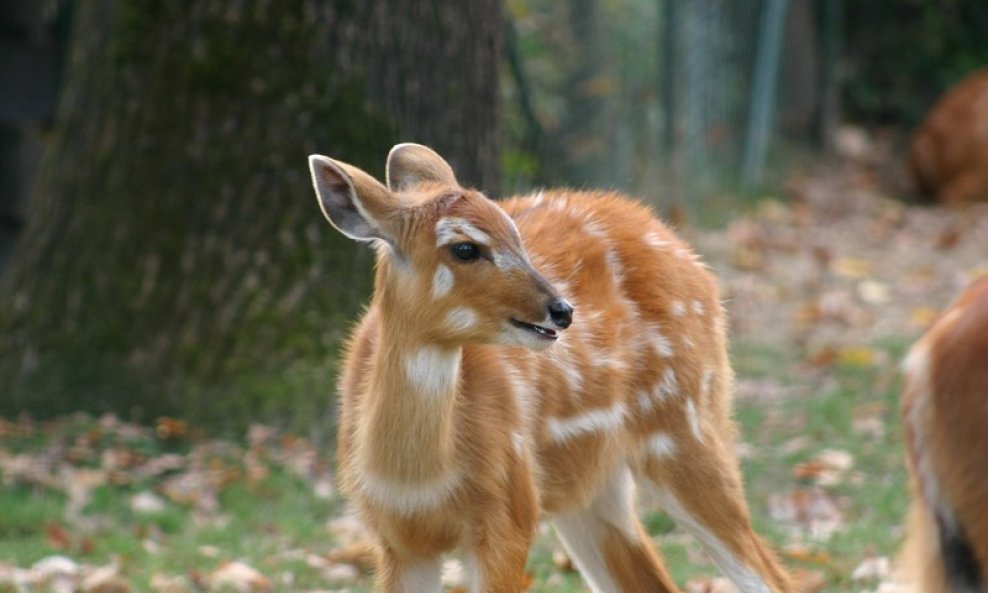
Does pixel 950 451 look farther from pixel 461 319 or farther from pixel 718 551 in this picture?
pixel 718 551

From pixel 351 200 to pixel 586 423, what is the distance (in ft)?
3.57

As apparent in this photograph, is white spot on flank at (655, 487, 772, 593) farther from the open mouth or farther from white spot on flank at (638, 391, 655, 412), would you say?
the open mouth

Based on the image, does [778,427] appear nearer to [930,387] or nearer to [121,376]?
[121,376]

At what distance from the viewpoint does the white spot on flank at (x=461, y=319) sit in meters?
4.36

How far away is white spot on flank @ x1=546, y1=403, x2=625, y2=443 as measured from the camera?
4.91 meters

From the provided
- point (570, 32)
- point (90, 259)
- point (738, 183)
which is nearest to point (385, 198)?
point (90, 259)

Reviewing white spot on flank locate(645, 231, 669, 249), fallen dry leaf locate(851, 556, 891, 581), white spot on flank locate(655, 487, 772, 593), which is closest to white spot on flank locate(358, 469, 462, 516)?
white spot on flank locate(655, 487, 772, 593)

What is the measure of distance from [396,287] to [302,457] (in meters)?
2.83

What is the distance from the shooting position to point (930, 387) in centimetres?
375

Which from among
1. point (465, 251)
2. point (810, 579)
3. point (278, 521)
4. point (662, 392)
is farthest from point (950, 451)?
point (278, 521)

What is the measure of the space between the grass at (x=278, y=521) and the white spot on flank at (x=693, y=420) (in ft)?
3.04

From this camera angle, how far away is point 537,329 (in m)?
4.31

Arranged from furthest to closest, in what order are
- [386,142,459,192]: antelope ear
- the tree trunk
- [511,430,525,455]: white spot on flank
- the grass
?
the tree trunk → the grass → [386,142,459,192]: antelope ear → [511,430,525,455]: white spot on flank

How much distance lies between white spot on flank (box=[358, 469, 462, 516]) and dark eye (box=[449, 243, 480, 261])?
612 mm
